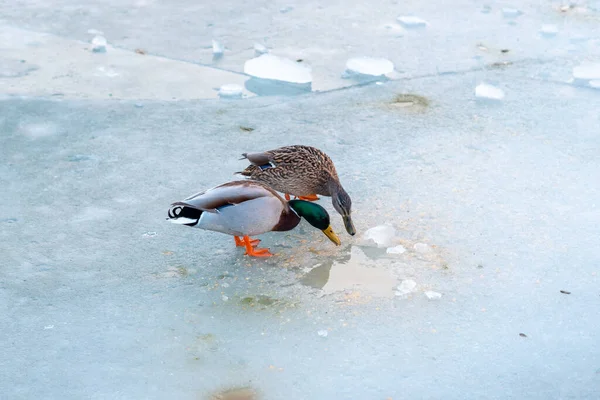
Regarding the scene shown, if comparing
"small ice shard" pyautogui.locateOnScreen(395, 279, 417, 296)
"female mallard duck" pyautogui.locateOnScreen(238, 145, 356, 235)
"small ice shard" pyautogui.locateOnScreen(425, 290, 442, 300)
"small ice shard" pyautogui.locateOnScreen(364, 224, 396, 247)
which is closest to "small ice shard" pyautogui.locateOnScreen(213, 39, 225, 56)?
"female mallard duck" pyautogui.locateOnScreen(238, 145, 356, 235)

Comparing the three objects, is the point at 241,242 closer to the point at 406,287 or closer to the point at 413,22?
the point at 406,287

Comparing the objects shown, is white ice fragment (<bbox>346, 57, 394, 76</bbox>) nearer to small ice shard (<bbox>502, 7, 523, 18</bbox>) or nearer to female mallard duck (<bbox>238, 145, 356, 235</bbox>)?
small ice shard (<bbox>502, 7, 523, 18</bbox>)

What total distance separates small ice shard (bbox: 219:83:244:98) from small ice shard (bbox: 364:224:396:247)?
6.44 ft

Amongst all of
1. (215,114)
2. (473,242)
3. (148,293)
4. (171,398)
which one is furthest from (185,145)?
(171,398)

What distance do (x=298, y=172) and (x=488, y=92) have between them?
196 centimetres

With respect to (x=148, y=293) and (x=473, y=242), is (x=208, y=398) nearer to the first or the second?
(x=148, y=293)

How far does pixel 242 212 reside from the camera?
344 centimetres

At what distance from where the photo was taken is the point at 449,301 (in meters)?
3.25

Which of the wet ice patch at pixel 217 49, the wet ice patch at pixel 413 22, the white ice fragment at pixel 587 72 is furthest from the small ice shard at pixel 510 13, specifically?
the wet ice patch at pixel 217 49

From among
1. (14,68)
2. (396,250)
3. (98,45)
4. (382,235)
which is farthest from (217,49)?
(396,250)

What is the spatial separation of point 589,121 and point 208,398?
3.23 meters

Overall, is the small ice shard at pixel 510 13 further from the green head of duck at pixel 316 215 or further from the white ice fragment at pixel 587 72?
the green head of duck at pixel 316 215

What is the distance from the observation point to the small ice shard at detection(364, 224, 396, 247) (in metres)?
3.64

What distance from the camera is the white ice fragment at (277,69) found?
216 inches
